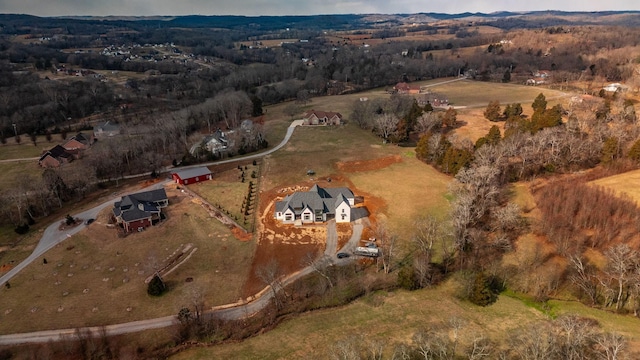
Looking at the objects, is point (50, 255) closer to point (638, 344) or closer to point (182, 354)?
point (182, 354)

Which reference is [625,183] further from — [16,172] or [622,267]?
[16,172]

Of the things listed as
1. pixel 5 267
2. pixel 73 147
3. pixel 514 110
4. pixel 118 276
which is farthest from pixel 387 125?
pixel 73 147

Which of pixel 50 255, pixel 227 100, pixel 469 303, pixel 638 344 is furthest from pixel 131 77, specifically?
pixel 638 344

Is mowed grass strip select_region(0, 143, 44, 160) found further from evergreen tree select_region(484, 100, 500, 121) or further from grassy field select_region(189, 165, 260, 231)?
evergreen tree select_region(484, 100, 500, 121)

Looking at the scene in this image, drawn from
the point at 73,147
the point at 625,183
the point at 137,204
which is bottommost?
the point at 137,204

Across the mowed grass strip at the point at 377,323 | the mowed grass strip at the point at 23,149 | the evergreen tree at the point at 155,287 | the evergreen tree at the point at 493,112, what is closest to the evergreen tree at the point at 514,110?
the evergreen tree at the point at 493,112

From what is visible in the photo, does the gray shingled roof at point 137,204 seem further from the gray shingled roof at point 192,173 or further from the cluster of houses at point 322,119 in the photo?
the cluster of houses at point 322,119
